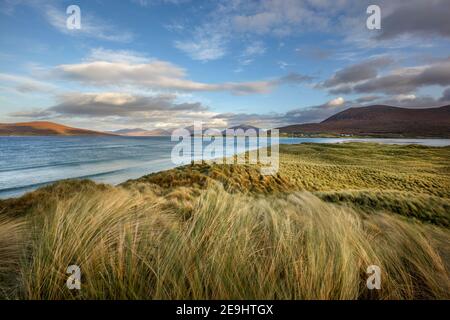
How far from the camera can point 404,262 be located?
7.06 feet

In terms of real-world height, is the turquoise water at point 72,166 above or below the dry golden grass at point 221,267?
below

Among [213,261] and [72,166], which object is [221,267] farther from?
[72,166]

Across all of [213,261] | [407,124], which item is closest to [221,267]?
[213,261]

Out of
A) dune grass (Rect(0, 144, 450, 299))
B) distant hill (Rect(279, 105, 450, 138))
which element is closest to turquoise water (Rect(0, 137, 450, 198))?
distant hill (Rect(279, 105, 450, 138))

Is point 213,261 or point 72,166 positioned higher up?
point 213,261

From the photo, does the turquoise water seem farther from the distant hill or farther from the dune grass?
the dune grass

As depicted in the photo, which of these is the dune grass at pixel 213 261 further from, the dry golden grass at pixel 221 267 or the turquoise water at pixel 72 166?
the turquoise water at pixel 72 166

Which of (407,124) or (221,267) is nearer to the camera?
(221,267)

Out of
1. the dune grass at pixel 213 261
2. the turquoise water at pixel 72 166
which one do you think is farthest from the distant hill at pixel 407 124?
the dune grass at pixel 213 261

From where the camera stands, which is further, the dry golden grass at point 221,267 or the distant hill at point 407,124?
the distant hill at point 407,124

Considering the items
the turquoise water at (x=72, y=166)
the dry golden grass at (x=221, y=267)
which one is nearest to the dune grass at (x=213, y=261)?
the dry golden grass at (x=221, y=267)

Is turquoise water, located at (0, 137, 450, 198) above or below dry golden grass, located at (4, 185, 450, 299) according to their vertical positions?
below
